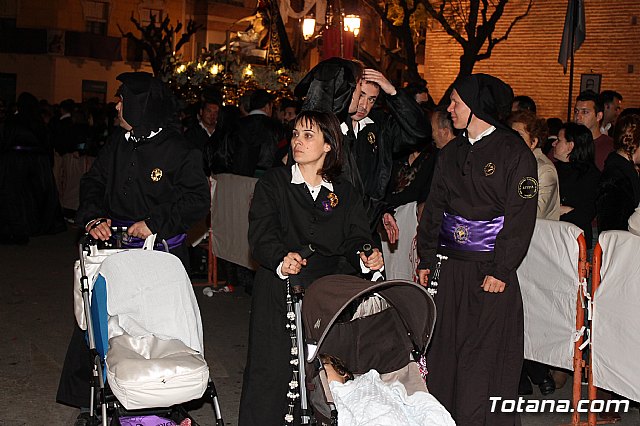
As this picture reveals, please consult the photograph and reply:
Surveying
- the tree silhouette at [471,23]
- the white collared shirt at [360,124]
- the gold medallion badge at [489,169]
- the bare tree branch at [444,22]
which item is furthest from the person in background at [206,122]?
the bare tree branch at [444,22]

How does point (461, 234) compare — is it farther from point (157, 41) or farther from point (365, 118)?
point (157, 41)

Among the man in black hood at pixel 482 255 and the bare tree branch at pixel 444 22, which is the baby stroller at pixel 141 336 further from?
the bare tree branch at pixel 444 22

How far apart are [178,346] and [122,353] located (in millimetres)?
327

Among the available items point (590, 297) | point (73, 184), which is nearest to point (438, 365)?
point (590, 297)

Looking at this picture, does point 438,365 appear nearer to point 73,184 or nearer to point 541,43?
point 73,184

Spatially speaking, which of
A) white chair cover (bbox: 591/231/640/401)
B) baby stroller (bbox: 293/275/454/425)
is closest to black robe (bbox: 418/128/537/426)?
white chair cover (bbox: 591/231/640/401)

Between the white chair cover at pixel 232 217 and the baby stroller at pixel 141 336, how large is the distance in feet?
15.2

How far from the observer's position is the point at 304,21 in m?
19.2

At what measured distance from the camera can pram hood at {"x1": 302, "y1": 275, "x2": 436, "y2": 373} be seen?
4.77 m

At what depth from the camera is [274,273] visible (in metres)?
5.43

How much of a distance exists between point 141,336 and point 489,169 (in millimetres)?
2410

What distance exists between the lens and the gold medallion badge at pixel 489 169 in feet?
19.5

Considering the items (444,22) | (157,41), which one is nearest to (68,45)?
(157,41)

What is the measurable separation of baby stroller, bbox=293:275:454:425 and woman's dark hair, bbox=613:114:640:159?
2938mm
